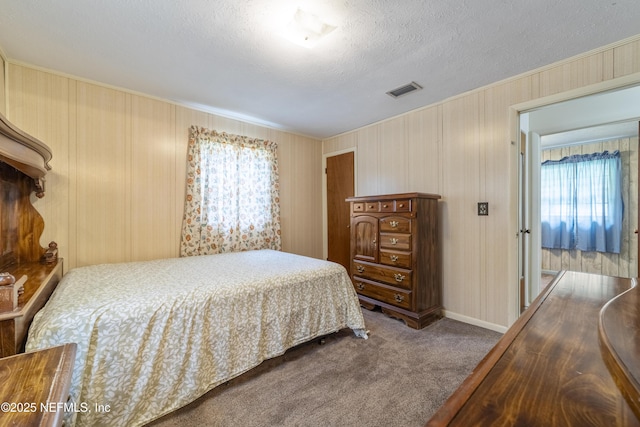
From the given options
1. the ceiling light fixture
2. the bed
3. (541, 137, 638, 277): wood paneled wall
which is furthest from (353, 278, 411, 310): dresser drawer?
(541, 137, 638, 277): wood paneled wall

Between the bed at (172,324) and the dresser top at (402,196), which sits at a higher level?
the dresser top at (402,196)

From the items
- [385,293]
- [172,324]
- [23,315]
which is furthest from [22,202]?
[385,293]

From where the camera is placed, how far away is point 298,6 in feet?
5.12

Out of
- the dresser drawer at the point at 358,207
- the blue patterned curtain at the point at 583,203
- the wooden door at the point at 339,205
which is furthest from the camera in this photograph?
the blue patterned curtain at the point at 583,203

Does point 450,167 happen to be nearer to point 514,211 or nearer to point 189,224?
point 514,211

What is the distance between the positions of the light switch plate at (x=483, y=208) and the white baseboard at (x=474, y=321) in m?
1.08

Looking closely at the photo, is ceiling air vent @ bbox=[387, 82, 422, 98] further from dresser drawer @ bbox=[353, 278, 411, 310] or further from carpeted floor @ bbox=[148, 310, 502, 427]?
carpeted floor @ bbox=[148, 310, 502, 427]

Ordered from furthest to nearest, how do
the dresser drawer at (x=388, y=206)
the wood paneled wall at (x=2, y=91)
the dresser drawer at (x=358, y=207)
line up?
→ the dresser drawer at (x=358, y=207), the dresser drawer at (x=388, y=206), the wood paneled wall at (x=2, y=91)

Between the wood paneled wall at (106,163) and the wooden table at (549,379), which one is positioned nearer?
the wooden table at (549,379)

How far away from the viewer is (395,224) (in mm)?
2732

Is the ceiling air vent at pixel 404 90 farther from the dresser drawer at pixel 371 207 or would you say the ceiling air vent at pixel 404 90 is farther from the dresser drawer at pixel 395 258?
the dresser drawer at pixel 395 258

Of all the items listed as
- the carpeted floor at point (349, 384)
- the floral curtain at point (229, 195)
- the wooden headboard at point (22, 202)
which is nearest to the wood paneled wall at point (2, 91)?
the wooden headboard at point (22, 202)

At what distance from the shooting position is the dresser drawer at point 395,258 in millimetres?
2631

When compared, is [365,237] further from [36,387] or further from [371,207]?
[36,387]
